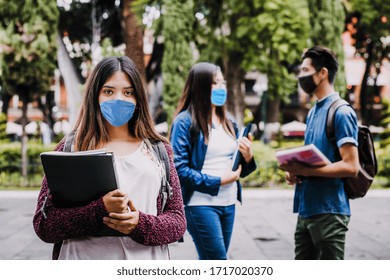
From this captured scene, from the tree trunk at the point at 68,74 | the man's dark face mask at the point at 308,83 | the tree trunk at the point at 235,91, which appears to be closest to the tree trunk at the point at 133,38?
the tree trunk at the point at 68,74

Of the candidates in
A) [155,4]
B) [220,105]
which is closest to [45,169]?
[220,105]

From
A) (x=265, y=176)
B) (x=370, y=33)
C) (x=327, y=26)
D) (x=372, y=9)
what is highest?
(x=372, y=9)

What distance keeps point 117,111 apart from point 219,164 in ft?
4.55

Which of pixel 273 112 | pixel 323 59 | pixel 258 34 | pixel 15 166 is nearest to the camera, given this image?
pixel 323 59

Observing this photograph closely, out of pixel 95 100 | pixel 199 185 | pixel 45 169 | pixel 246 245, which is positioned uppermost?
pixel 95 100

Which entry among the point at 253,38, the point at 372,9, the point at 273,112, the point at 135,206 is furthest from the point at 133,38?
the point at 135,206

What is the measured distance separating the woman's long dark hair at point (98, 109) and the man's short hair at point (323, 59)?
125 centimetres

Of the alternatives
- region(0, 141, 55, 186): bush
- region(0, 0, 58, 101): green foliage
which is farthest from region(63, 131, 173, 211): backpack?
region(0, 0, 58, 101): green foliage

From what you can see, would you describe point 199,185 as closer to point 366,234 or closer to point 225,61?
point 366,234

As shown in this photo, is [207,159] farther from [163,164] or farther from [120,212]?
[120,212]

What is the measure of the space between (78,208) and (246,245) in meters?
4.44

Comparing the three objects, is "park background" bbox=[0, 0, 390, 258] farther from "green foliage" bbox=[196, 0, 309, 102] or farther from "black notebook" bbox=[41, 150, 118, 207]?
"black notebook" bbox=[41, 150, 118, 207]

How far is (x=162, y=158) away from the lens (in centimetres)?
200

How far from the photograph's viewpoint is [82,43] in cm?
1552
